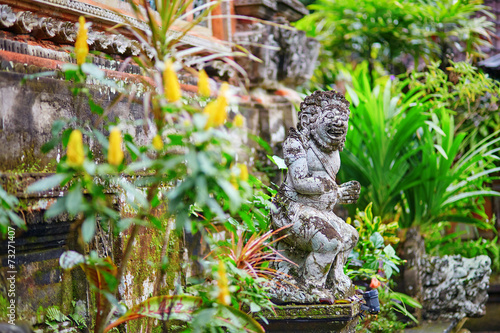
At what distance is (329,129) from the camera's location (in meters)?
3.22

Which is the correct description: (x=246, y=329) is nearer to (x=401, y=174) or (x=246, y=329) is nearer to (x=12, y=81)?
(x=12, y=81)

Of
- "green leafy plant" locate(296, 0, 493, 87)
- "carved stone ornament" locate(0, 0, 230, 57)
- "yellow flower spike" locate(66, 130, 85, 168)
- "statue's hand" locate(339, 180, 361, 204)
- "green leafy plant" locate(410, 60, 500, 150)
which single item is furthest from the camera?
"green leafy plant" locate(296, 0, 493, 87)

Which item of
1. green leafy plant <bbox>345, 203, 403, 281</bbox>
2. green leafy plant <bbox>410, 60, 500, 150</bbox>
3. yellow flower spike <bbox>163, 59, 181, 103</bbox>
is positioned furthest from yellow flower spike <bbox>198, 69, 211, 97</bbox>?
green leafy plant <bbox>410, 60, 500, 150</bbox>

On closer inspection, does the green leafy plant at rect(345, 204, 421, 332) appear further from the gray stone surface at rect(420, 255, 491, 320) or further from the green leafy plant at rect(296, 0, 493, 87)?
the green leafy plant at rect(296, 0, 493, 87)

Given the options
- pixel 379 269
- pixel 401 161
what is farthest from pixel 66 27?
pixel 401 161

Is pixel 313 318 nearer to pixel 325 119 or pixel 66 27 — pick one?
pixel 325 119

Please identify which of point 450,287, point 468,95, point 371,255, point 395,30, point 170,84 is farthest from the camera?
point 395,30

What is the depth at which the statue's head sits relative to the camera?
10.6 ft

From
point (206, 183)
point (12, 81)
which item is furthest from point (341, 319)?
point (12, 81)

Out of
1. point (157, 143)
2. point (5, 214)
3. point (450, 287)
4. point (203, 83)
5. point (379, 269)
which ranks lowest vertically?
point (450, 287)

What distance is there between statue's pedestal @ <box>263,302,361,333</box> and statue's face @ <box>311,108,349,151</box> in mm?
882

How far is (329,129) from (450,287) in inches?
94.7

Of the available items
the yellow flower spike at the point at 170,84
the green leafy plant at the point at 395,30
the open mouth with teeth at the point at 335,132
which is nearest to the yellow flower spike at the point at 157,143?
the yellow flower spike at the point at 170,84

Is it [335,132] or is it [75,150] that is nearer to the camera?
[75,150]
